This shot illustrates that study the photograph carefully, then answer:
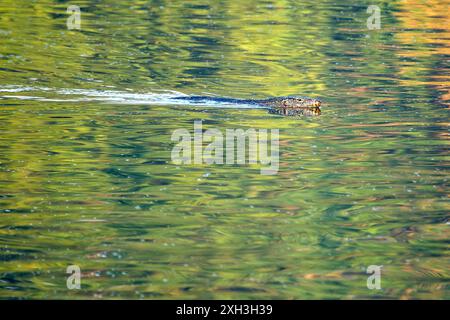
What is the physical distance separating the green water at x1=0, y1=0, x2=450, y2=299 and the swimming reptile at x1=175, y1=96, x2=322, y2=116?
284 millimetres

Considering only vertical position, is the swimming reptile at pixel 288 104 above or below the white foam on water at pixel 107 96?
below

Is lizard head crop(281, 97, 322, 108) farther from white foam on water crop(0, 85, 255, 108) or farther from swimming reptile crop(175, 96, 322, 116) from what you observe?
white foam on water crop(0, 85, 255, 108)

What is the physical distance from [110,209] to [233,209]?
129cm

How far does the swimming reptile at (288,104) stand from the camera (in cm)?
1769

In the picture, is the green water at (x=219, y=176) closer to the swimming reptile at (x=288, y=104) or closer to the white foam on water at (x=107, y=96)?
the white foam on water at (x=107, y=96)

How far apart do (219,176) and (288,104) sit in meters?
4.77

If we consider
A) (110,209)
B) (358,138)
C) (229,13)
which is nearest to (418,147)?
(358,138)

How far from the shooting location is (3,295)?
9.51 m

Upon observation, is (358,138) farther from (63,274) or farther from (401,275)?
(63,274)

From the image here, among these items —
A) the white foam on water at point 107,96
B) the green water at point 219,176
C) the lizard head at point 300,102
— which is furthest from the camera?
the white foam on water at point 107,96

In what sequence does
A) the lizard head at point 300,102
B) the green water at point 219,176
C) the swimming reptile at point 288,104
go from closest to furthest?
the green water at point 219,176, the swimming reptile at point 288,104, the lizard head at point 300,102

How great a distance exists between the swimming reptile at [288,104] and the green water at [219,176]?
28cm

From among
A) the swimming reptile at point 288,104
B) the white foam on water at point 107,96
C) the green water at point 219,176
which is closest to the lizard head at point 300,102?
the swimming reptile at point 288,104

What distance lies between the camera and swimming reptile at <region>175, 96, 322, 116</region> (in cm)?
1769
